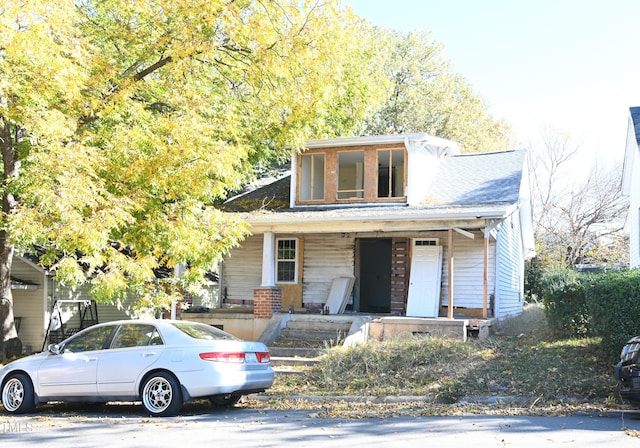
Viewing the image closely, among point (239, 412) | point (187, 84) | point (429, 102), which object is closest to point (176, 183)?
point (187, 84)

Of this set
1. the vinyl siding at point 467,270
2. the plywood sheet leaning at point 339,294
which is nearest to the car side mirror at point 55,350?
the plywood sheet leaning at point 339,294

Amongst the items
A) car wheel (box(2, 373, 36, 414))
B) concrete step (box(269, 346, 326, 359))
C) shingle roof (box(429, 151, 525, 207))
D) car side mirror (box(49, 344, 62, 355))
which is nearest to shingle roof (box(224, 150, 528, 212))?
shingle roof (box(429, 151, 525, 207))

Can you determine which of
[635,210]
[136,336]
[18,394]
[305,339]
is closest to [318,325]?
[305,339]

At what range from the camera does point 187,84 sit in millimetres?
15133

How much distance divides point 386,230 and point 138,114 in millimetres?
6945

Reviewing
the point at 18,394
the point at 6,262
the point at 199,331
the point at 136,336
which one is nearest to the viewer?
the point at 136,336

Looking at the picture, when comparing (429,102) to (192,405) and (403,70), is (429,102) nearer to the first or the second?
(403,70)

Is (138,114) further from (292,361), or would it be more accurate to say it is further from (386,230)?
(386,230)

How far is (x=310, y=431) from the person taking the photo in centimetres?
861

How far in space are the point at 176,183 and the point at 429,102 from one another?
24630 mm

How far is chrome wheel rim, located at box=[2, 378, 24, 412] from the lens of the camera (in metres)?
10.9

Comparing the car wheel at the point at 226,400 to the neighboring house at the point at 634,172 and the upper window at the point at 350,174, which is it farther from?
the neighboring house at the point at 634,172

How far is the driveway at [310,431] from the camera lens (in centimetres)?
779

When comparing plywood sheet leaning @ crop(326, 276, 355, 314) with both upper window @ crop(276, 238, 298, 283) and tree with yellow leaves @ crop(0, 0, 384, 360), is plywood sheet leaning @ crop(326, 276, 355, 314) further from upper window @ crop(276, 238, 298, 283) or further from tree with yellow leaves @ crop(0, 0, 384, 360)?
tree with yellow leaves @ crop(0, 0, 384, 360)
